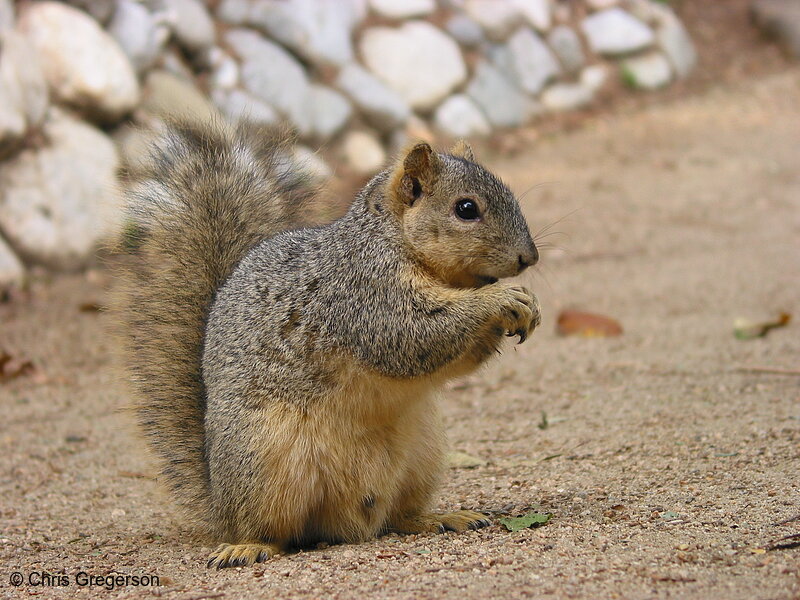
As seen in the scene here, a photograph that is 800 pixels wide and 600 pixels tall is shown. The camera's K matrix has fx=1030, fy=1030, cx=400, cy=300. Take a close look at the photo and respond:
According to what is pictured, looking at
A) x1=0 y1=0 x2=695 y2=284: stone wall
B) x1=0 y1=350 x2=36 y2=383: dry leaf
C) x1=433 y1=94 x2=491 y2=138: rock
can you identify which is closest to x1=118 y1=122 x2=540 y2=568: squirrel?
x1=0 y1=0 x2=695 y2=284: stone wall

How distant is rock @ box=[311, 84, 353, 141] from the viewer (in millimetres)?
7805

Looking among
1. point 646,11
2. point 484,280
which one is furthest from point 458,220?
point 646,11

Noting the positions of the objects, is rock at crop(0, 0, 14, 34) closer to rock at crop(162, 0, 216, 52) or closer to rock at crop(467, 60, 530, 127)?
rock at crop(162, 0, 216, 52)

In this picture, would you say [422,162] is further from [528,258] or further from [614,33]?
[614,33]

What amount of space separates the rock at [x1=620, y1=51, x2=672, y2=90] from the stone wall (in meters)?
0.01

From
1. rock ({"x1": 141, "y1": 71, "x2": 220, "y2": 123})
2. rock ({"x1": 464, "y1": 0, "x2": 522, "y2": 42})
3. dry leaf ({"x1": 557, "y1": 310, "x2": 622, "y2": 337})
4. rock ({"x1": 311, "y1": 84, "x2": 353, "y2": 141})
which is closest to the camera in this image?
dry leaf ({"x1": 557, "y1": 310, "x2": 622, "y2": 337})

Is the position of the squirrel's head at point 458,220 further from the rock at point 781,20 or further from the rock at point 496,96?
the rock at point 781,20

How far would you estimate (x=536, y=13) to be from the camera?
31.3ft

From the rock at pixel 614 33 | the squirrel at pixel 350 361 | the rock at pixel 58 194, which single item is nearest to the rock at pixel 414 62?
the rock at pixel 614 33

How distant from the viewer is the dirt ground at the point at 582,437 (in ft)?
8.09

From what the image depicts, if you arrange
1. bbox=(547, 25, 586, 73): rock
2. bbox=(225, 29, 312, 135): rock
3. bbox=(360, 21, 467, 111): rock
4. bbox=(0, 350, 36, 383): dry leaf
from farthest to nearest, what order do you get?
bbox=(547, 25, 586, 73): rock < bbox=(360, 21, 467, 111): rock < bbox=(225, 29, 312, 135): rock < bbox=(0, 350, 36, 383): dry leaf

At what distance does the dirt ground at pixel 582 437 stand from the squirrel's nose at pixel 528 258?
0.27 metres

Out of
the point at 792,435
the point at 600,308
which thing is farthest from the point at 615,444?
the point at 600,308

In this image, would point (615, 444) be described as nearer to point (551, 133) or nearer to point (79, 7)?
point (79, 7)
